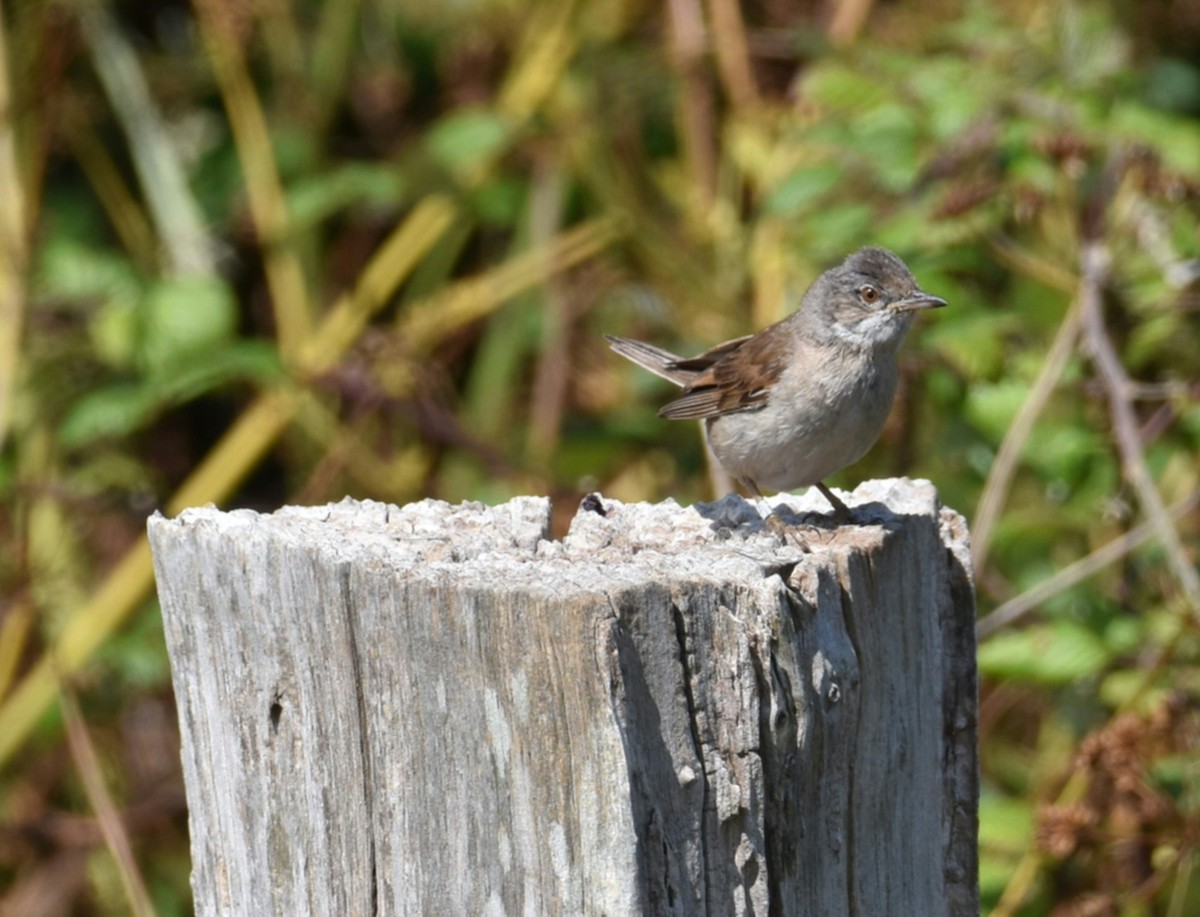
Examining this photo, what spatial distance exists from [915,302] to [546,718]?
2.37 metres

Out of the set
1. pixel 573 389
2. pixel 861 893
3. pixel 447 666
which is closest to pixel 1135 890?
pixel 861 893

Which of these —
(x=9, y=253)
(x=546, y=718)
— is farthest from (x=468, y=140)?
(x=546, y=718)

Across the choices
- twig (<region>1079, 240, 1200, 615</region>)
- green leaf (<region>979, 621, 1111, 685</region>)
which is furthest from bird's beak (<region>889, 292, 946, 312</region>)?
green leaf (<region>979, 621, 1111, 685</region>)

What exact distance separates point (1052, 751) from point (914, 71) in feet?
7.83

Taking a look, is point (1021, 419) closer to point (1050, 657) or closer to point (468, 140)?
point (1050, 657)

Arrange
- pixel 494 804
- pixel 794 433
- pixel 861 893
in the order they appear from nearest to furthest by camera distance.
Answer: pixel 494 804 < pixel 861 893 < pixel 794 433

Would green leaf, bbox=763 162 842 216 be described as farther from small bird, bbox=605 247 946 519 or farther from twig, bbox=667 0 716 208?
twig, bbox=667 0 716 208

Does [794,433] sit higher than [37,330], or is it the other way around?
[37,330]

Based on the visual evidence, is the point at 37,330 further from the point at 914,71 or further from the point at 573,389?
the point at 914,71

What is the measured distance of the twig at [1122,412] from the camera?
163 inches

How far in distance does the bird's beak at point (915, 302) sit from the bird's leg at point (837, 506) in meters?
0.81

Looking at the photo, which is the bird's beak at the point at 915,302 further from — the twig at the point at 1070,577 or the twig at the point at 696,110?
the twig at the point at 696,110

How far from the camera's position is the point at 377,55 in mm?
7340

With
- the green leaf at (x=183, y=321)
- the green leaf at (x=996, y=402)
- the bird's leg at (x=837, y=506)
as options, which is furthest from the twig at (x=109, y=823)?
the green leaf at (x=996, y=402)
